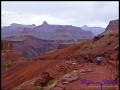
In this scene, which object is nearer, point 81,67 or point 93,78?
point 93,78

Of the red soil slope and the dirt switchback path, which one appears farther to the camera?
the red soil slope

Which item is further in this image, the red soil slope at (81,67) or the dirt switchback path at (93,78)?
the red soil slope at (81,67)

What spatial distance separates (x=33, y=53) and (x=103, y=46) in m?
66.1

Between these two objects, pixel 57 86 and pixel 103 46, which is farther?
pixel 103 46

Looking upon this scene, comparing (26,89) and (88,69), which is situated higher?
(88,69)

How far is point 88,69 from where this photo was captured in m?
14.3

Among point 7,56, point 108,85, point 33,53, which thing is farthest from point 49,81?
point 33,53

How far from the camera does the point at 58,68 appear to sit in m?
16.1

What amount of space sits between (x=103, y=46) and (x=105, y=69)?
14.8 feet

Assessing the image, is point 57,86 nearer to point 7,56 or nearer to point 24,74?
point 24,74

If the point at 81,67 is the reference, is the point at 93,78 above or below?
below

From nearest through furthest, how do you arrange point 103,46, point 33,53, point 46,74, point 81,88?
point 81,88, point 46,74, point 103,46, point 33,53

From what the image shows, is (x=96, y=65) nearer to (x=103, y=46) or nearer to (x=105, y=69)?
(x=105, y=69)

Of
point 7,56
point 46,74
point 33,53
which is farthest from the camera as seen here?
point 33,53
